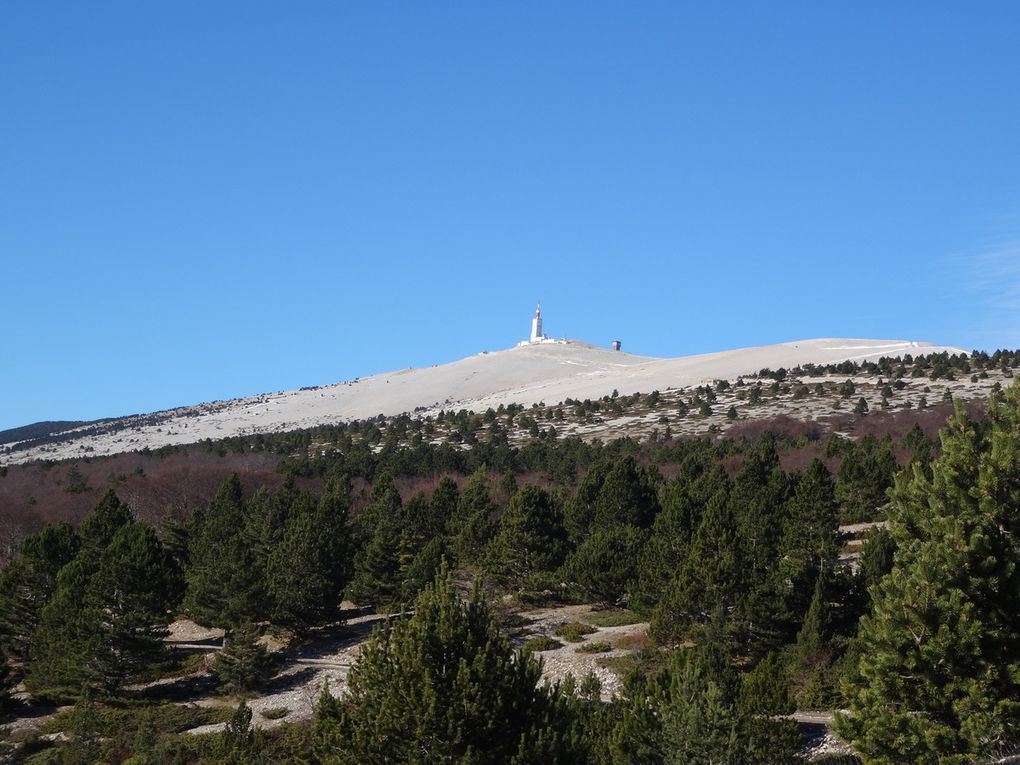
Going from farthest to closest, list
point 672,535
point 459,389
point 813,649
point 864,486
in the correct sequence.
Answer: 1. point 459,389
2. point 864,486
3. point 672,535
4. point 813,649

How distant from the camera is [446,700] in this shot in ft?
49.2

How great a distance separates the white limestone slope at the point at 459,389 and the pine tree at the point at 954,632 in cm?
10138

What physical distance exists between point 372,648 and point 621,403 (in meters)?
93.3

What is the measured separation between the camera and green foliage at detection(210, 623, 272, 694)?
38.6m

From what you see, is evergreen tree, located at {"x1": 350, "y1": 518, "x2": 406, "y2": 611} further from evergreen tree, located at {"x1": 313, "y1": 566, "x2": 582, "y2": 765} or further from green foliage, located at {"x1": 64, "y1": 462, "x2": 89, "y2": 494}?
green foliage, located at {"x1": 64, "y1": 462, "x2": 89, "y2": 494}

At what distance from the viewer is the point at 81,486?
7375 centimetres

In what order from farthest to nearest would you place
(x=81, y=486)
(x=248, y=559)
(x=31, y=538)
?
(x=81, y=486) < (x=31, y=538) < (x=248, y=559)

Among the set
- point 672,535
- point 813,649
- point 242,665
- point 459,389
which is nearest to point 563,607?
point 672,535

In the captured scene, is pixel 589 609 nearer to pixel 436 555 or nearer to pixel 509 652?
pixel 436 555

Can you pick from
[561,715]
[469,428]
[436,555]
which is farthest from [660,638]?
[469,428]

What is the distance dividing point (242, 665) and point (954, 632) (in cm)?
2818

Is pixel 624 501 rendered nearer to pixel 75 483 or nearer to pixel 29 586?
pixel 29 586

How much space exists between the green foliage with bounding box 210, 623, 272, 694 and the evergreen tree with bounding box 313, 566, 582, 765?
23.9 m

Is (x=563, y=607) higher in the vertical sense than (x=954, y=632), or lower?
lower
